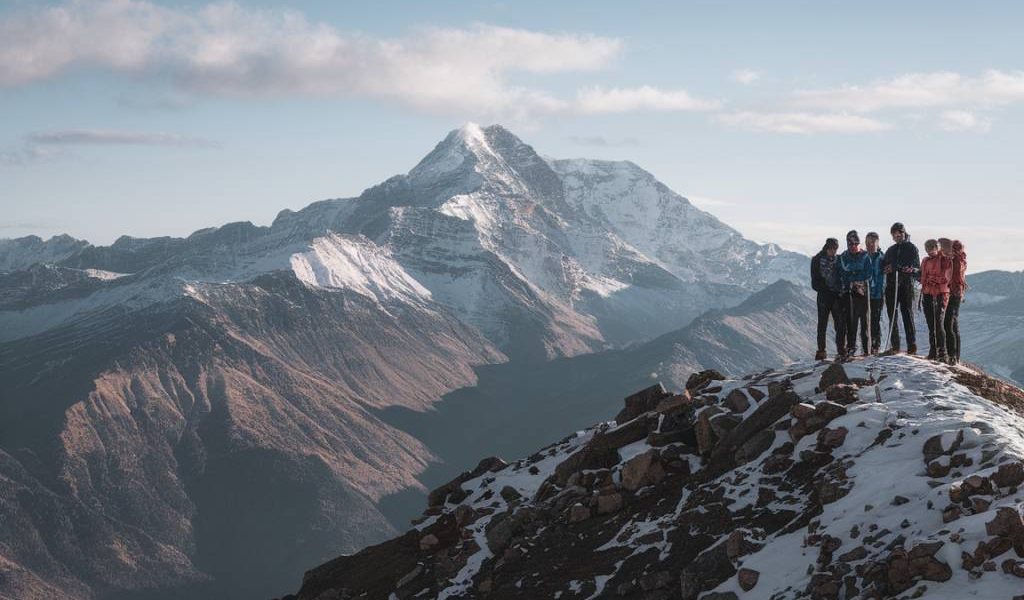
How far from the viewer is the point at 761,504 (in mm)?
36719

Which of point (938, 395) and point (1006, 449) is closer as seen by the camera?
point (1006, 449)

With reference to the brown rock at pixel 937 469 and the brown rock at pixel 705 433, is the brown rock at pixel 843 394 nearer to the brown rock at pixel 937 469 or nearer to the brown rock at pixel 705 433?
the brown rock at pixel 705 433

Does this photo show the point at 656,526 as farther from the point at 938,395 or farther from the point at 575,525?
the point at 938,395

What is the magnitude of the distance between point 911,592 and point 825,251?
2192 centimetres

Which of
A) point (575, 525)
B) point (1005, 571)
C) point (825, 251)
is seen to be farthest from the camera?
point (825, 251)

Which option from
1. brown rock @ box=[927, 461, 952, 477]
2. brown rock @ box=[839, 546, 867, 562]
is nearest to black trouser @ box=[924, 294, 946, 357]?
brown rock @ box=[927, 461, 952, 477]

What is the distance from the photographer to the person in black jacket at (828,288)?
4725 cm

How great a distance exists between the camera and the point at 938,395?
129 ft

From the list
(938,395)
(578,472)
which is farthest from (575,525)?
(938,395)

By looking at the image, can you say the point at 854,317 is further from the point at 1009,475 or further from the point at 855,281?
the point at 1009,475

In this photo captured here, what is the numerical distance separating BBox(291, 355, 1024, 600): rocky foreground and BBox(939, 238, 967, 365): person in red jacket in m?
1.70

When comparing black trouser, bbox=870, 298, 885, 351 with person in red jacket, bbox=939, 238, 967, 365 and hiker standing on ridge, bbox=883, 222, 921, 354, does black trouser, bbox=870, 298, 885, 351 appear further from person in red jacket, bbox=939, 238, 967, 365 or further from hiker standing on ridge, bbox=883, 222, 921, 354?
person in red jacket, bbox=939, 238, 967, 365

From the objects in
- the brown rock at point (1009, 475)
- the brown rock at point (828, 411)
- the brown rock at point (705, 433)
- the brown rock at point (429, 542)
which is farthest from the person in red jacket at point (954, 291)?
the brown rock at point (429, 542)

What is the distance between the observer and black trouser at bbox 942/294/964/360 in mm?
44312
